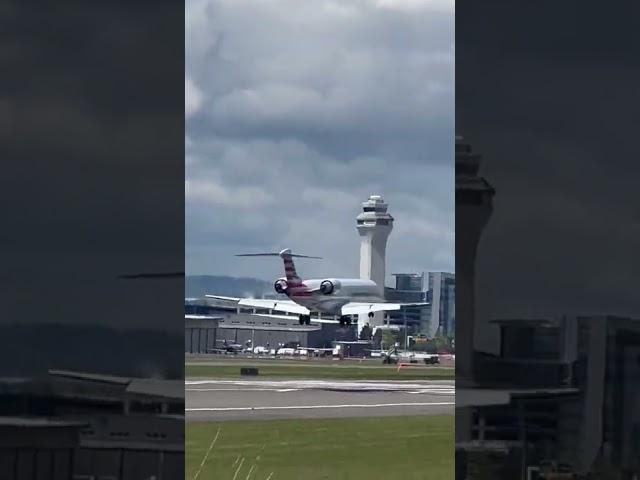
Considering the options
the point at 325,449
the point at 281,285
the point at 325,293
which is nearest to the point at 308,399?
the point at 325,449

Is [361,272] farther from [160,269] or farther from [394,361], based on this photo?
[160,269]

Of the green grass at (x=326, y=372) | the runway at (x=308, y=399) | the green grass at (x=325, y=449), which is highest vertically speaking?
the green grass at (x=325, y=449)

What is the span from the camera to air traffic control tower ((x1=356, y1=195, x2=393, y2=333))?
47.0 m

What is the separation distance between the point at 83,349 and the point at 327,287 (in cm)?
3500

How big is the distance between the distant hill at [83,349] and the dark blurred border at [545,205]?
51cm

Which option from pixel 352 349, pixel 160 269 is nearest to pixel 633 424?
pixel 160 269

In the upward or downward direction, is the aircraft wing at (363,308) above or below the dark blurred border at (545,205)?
below

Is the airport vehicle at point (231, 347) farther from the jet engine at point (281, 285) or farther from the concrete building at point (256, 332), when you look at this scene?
the jet engine at point (281, 285)

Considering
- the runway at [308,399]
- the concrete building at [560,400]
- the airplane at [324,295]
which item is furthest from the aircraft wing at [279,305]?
the concrete building at [560,400]

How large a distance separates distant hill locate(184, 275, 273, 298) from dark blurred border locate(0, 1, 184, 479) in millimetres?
43190

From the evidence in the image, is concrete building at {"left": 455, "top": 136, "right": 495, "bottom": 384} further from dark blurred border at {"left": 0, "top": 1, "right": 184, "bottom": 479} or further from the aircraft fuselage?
the aircraft fuselage

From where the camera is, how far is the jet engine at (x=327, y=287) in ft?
122

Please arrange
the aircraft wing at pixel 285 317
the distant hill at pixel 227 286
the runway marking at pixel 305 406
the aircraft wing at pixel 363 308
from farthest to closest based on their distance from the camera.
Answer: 1. the distant hill at pixel 227 286
2. the aircraft wing at pixel 285 317
3. the aircraft wing at pixel 363 308
4. the runway marking at pixel 305 406

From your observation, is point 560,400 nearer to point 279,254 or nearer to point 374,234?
point 279,254
